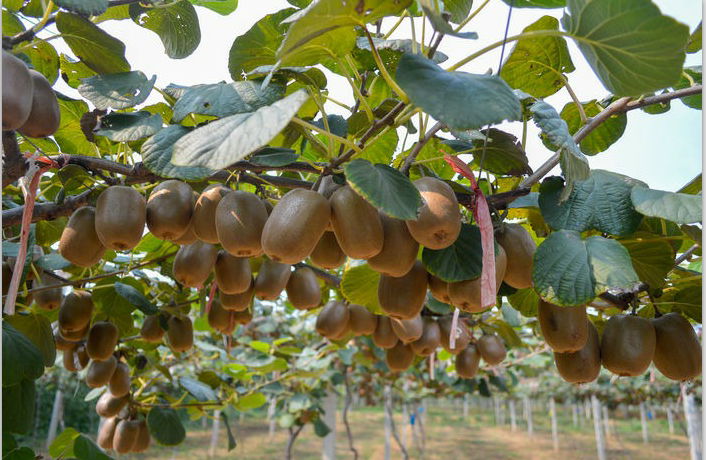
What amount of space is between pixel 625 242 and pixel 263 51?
748mm

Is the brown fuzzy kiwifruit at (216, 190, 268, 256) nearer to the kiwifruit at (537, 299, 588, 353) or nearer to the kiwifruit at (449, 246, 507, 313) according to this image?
the kiwifruit at (449, 246, 507, 313)

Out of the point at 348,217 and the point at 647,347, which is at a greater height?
the point at 348,217

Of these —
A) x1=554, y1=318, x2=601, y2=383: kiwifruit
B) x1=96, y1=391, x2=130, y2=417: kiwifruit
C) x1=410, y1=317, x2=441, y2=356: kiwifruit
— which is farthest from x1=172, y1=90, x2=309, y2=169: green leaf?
x1=96, y1=391, x2=130, y2=417: kiwifruit

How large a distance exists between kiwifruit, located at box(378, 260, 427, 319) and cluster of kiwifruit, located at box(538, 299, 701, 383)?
21cm

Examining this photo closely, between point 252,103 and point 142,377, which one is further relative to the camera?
point 142,377

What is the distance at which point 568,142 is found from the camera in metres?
0.73

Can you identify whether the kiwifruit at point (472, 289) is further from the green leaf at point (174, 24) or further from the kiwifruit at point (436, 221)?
the green leaf at point (174, 24)

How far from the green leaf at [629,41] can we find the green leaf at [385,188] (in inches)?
11.4

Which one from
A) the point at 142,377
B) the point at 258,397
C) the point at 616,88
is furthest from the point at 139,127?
the point at 258,397

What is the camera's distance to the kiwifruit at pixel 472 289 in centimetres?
83

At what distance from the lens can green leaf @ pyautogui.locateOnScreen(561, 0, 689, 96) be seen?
0.63 metres

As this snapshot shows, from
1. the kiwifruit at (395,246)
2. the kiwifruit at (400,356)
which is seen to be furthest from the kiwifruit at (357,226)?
the kiwifruit at (400,356)

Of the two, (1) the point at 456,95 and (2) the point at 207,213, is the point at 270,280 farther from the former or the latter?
(1) the point at 456,95

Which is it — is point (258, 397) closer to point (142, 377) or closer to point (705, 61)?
point (142, 377)
